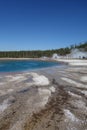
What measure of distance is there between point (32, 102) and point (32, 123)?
319 centimetres

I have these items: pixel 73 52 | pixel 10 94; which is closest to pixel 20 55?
pixel 73 52

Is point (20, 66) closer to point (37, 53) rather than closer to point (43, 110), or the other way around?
point (43, 110)

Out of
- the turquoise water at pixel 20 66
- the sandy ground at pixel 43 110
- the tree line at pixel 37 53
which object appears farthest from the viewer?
the tree line at pixel 37 53

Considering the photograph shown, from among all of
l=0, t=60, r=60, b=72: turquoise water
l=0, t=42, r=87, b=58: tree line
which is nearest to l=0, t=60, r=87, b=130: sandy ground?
l=0, t=60, r=60, b=72: turquoise water

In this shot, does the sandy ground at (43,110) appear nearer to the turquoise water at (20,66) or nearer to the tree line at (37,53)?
the turquoise water at (20,66)

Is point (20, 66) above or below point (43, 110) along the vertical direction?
below

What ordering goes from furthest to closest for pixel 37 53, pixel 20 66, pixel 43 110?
pixel 37 53, pixel 20 66, pixel 43 110

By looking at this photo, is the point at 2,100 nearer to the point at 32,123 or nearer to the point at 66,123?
the point at 32,123

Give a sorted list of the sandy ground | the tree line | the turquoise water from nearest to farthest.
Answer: the sandy ground → the turquoise water → the tree line

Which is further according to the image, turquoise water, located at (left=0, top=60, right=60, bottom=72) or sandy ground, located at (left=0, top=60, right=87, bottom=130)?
turquoise water, located at (left=0, top=60, right=60, bottom=72)

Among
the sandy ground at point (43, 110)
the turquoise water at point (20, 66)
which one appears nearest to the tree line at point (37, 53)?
the turquoise water at point (20, 66)

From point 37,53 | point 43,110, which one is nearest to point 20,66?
point 43,110

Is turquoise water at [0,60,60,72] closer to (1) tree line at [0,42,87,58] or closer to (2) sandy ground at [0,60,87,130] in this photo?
(2) sandy ground at [0,60,87,130]

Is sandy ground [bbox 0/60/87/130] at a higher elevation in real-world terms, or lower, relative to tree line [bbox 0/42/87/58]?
lower
